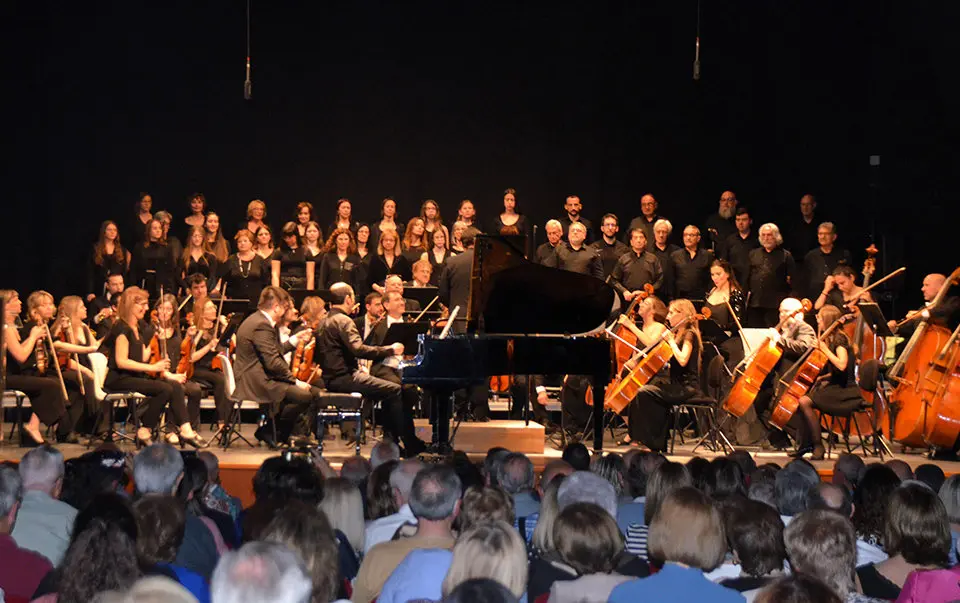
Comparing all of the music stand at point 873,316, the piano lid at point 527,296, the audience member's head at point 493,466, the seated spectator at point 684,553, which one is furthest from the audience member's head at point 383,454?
the music stand at point 873,316

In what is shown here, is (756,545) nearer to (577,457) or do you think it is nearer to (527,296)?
(577,457)

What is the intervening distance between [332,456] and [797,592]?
254 inches

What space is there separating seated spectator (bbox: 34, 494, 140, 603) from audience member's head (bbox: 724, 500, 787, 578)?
1.67 m

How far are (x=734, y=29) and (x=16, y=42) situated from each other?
792cm

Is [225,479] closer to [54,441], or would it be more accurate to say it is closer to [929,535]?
[54,441]

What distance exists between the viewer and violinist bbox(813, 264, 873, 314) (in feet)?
32.3

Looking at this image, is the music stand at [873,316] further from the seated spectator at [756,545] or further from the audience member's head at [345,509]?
the seated spectator at [756,545]

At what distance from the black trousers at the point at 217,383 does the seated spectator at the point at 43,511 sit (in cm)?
551

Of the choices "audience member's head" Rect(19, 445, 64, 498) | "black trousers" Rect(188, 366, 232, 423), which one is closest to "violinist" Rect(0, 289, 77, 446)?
"black trousers" Rect(188, 366, 232, 423)

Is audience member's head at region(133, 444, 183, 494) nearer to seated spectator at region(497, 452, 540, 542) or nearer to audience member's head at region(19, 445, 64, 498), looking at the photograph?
audience member's head at region(19, 445, 64, 498)

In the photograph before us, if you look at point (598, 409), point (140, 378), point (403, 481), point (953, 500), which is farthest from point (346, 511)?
point (140, 378)

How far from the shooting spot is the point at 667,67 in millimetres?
13953

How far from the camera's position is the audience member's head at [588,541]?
329 centimetres

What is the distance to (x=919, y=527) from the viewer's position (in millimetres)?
3684
